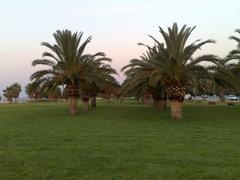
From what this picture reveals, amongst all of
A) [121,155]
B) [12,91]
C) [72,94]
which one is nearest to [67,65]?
[72,94]

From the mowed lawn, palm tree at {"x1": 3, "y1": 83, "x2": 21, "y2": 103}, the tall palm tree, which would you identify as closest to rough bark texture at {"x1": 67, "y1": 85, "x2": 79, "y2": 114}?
the tall palm tree

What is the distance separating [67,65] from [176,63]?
8593 mm

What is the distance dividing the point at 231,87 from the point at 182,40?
390cm

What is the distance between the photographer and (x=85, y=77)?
93.8ft

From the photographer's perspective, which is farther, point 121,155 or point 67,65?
point 67,65

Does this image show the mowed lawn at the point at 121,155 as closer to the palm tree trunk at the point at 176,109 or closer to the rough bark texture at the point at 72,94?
the palm tree trunk at the point at 176,109

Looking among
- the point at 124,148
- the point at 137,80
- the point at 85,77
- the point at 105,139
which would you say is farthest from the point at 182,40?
the point at 124,148

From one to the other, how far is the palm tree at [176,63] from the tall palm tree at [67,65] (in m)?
6.60

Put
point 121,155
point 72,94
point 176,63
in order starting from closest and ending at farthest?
1. point 121,155
2. point 176,63
3. point 72,94

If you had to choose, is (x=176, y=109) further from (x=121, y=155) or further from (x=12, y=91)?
(x=12, y=91)

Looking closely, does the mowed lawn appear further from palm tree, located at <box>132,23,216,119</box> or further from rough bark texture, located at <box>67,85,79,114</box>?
rough bark texture, located at <box>67,85,79,114</box>

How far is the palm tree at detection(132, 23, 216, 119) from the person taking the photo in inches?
922

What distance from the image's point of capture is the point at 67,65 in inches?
1131

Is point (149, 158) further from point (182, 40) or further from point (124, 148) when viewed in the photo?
point (182, 40)
